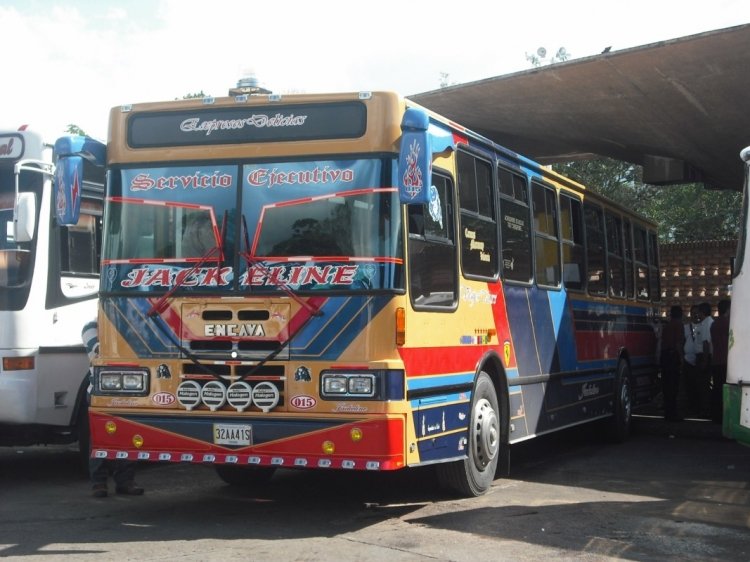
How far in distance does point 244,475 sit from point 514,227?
3363mm

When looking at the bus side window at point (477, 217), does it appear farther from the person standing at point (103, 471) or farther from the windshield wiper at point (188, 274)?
the person standing at point (103, 471)

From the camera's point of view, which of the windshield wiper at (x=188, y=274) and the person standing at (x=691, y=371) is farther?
the person standing at (x=691, y=371)

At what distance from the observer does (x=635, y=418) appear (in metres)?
17.0

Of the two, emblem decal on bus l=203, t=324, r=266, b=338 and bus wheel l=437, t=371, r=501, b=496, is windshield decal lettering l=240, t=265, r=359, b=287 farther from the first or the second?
bus wheel l=437, t=371, r=501, b=496

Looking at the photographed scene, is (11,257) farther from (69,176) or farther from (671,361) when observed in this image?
(671,361)

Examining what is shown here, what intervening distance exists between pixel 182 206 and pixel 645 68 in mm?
6556

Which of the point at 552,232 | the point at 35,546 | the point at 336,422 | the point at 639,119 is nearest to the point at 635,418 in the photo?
the point at 639,119

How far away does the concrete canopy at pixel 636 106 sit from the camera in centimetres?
1192

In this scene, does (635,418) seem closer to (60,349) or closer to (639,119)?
(639,119)

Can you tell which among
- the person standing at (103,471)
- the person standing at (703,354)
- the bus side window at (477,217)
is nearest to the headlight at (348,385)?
the bus side window at (477,217)

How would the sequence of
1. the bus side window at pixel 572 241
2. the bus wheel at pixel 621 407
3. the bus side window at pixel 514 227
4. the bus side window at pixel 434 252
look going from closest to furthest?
the bus side window at pixel 434 252
the bus side window at pixel 514 227
the bus side window at pixel 572 241
the bus wheel at pixel 621 407

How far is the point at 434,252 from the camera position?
8062 millimetres

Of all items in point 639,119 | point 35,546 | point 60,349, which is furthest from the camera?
point 639,119

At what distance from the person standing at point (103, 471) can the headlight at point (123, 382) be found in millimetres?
458
